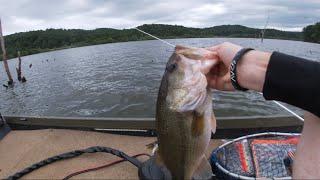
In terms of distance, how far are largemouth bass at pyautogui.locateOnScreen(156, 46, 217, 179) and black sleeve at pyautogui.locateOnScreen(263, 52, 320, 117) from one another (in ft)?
1.59

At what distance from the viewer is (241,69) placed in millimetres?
2004

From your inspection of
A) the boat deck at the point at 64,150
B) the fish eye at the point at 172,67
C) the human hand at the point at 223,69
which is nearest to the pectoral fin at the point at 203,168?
the human hand at the point at 223,69

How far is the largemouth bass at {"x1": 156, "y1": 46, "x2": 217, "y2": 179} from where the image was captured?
2.21 m

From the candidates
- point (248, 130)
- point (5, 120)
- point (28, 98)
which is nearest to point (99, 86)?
point (28, 98)

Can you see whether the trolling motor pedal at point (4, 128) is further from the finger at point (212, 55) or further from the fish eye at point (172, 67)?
the finger at point (212, 55)

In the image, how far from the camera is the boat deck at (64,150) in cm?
494

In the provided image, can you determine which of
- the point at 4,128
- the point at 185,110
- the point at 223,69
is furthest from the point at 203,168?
the point at 4,128

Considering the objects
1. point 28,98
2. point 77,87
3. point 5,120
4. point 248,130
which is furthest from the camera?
point 77,87

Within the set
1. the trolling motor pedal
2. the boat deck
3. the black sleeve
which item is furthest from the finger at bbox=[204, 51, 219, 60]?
the trolling motor pedal

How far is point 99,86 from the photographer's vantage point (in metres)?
28.1

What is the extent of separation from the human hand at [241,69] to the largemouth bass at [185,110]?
0.09 metres

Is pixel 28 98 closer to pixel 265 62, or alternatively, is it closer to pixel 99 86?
pixel 99 86

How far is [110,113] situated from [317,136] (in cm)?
1654

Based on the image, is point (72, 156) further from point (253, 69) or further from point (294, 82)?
→ point (294, 82)
